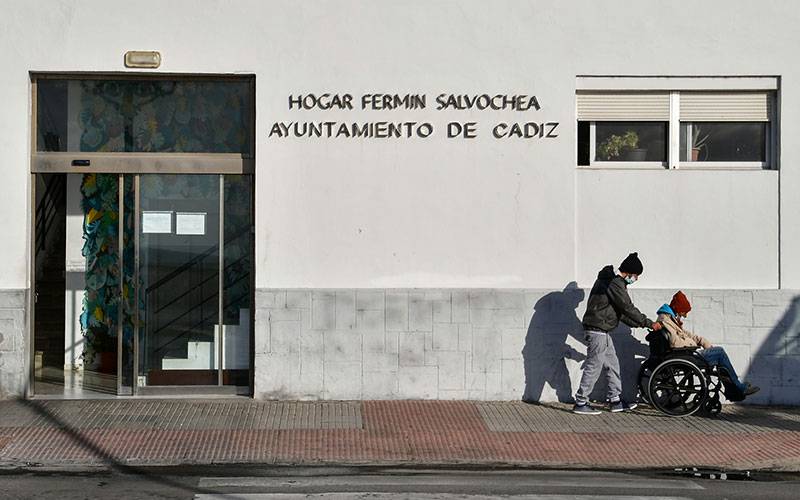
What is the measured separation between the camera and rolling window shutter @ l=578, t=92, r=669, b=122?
12.3m

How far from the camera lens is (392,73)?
1205cm

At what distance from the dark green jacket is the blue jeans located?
899 mm

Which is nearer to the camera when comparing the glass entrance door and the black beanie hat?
the black beanie hat

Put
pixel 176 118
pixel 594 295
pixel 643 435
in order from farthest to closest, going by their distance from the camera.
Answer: pixel 176 118 → pixel 594 295 → pixel 643 435

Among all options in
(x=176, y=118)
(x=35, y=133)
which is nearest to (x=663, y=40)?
(x=176, y=118)

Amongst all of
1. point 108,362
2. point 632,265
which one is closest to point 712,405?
point 632,265

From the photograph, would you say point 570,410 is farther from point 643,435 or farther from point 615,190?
point 615,190

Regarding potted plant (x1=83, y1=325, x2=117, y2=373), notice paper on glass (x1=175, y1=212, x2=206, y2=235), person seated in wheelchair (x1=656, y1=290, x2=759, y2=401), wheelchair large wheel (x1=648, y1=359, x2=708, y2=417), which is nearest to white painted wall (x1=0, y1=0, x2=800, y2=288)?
person seated in wheelchair (x1=656, y1=290, x2=759, y2=401)

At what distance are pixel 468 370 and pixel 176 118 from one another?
464 cm

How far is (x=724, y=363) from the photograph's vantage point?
37.8 ft

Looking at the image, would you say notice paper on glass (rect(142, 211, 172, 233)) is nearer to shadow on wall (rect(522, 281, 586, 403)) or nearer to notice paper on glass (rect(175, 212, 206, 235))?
notice paper on glass (rect(175, 212, 206, 235))

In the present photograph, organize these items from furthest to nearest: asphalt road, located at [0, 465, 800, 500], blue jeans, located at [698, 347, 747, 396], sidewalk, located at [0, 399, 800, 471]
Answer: blue jeans, located at [698, 347, 747, 396]
sidewalk, located at [0, 399, 800, 471]
asphalt road, located at [0, 465, 800, 500]

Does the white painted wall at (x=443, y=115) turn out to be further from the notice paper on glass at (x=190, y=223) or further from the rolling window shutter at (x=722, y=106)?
the notice paper on glass at (x=190, y=223)

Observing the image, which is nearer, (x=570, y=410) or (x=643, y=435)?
(x=643, y=435)
